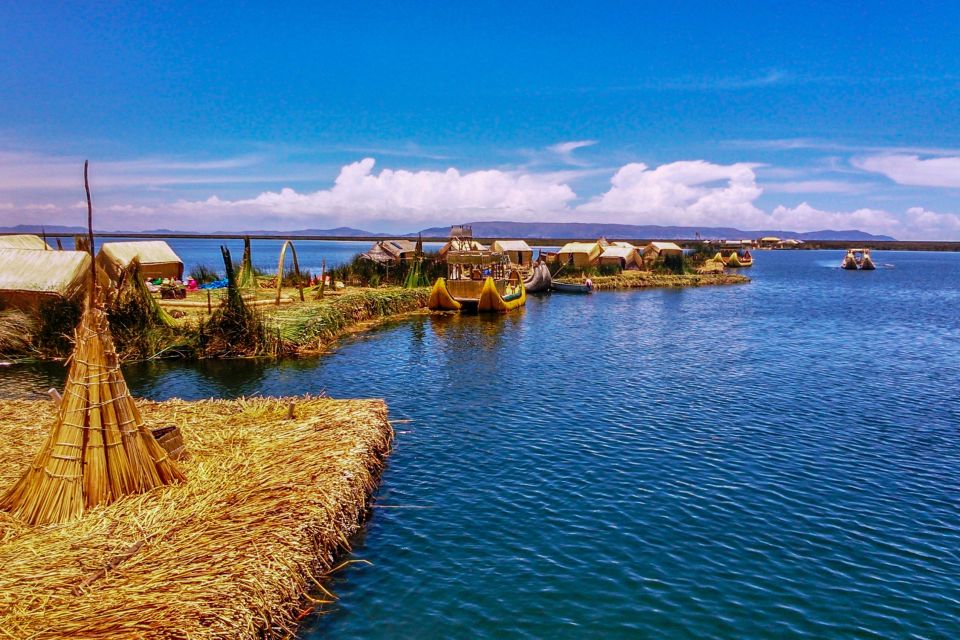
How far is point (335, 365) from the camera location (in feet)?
82.4

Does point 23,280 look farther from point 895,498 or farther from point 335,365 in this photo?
point 895,498

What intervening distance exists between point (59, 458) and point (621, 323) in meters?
34.7

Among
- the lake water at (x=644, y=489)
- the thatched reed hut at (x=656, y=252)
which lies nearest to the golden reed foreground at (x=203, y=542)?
the lake water at (x=644, y=489)

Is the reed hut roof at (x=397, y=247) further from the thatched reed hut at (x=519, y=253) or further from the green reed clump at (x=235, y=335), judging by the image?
the green reed clump at (x=235, y=335)

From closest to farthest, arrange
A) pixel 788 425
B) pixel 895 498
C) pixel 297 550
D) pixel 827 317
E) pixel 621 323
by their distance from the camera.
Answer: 1. pixel 297 550
2. pixel 895 498
3. pixel 788 425
4. pixel 621 323
5. pixel 827 317

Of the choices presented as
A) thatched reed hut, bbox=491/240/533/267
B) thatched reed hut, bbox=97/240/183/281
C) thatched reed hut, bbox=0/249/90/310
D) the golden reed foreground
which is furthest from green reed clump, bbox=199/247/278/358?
thatched reed hut, bbox=491/240/533/267

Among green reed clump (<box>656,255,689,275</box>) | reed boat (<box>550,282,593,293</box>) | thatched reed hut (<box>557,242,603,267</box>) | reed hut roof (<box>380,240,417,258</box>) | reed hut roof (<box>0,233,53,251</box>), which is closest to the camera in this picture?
reed hut roof (<box>0,233,53,251</box>)

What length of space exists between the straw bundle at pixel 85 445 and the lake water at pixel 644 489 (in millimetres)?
3626

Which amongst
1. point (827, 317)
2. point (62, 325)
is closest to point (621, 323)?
point (827, 317)

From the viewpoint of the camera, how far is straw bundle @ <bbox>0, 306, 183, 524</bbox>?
8750 millimetres

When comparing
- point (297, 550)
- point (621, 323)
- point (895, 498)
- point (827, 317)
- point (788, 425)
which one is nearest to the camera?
point (297, 550)

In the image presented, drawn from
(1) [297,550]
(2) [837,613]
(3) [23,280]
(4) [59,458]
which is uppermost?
(3) [23,280]

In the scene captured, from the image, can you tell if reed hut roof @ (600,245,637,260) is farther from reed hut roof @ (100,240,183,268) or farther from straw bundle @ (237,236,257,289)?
reed hut roof @ (100,240,183,268)

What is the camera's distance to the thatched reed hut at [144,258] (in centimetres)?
3759
